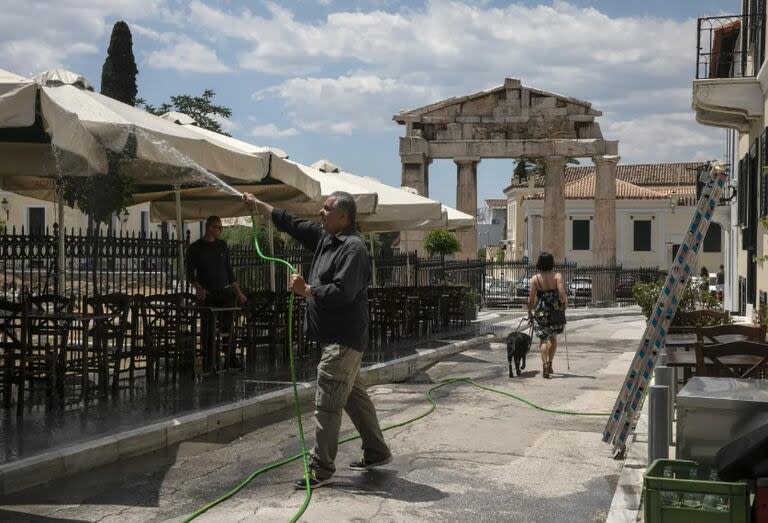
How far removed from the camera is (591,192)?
63.6 metres

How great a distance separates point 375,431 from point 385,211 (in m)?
10.2

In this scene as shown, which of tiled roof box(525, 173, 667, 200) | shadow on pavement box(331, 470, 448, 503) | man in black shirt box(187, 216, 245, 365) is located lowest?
shadow on pavement box(331, 470, 448, 503)

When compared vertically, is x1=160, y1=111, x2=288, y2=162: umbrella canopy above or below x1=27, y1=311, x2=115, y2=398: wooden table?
above

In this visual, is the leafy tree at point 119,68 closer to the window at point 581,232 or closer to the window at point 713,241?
the window at point 581,232

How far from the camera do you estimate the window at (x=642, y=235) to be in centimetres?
6450

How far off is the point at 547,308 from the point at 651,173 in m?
64.1

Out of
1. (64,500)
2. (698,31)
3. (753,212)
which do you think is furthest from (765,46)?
(64,500)

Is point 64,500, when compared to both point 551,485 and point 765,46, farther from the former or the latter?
point 765,46

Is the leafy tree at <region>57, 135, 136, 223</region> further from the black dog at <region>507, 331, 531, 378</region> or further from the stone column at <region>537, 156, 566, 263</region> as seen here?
the stone column at <region>537, 156, 566, 263</region>

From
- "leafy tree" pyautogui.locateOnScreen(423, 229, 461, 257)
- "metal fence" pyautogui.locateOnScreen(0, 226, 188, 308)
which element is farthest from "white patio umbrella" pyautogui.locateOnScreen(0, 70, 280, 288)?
"leafy tree" pyautogui.locateOnScreen(423, 229, 461, 257)

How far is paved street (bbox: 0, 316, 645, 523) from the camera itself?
6.09 meters

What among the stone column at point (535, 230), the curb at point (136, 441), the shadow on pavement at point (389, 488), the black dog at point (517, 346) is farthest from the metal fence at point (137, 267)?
the stone column at point (535, 230)

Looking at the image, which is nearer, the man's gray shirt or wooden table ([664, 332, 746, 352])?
the man's gray shirt

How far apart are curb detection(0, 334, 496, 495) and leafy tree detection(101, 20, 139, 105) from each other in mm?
35726
